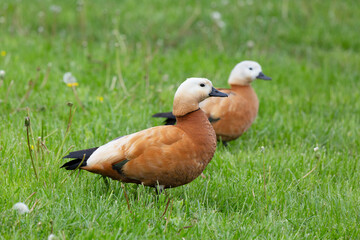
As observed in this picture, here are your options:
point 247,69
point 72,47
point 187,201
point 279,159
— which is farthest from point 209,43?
point 187,201

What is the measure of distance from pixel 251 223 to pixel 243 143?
1.97 metres

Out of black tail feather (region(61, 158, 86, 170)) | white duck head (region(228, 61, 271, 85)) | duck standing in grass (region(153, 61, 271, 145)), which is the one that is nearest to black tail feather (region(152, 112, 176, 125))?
duck standing in grass (region(153, 61, 271, 145))

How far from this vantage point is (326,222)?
3.64 metres

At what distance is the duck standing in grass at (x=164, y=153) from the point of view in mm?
3588

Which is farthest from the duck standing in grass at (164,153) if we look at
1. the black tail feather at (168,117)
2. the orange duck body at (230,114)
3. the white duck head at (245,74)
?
the white duck head at (245,74)

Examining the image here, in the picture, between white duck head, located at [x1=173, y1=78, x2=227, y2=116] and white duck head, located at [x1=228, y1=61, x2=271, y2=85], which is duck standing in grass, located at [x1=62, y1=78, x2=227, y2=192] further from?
white duck head, located at [x1=228, y1=61, x2=271, y2=85]

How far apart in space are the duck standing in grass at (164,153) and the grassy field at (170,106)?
19 cm

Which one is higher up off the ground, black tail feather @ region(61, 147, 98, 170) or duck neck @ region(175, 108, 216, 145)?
duck neck @ region(175, 108, 216, 145)

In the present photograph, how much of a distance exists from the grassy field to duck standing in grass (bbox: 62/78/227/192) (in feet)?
0.61

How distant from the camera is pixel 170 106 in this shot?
5.93m

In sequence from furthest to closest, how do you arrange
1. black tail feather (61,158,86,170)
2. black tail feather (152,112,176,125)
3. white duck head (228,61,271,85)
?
1. white duck head (228,61,271,85)
2. black tail feather (152,112,176,125)
3. black tail feather (61,158,86,170)

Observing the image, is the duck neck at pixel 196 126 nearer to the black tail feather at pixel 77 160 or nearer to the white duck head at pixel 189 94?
the white duck head at pixel 189 94

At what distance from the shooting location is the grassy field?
135 inches

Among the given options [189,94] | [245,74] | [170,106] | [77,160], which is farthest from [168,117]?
[77,160]
